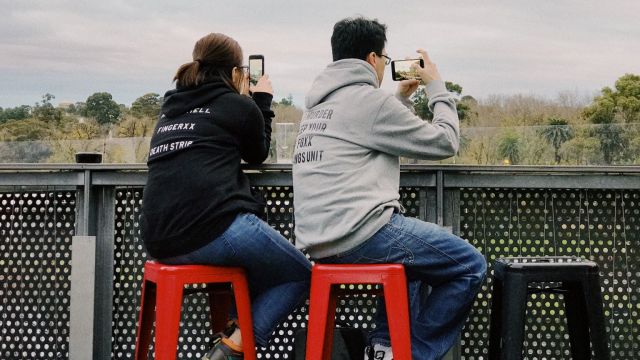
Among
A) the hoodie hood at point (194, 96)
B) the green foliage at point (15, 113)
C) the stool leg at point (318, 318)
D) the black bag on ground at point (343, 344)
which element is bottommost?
the black bag on ground at point (343, 344)

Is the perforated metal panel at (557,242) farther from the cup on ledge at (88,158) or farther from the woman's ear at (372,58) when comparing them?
the cup on ledge at (88,158)

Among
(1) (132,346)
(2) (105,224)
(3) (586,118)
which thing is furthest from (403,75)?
(3) (586,118)

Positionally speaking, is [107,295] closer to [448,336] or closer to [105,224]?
[105,224]

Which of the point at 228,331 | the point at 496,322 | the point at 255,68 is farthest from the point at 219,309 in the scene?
the point at 496,322

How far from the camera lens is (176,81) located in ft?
9.15

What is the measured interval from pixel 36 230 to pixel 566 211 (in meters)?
2.26

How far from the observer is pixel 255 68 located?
3094 mm

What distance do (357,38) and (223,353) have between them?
3.87 ft

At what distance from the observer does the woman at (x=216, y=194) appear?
100 inches

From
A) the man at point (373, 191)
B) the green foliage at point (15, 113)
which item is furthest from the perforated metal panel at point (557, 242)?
the green foliage at point (15, 113)

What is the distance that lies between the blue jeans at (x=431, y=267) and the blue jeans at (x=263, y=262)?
12cm

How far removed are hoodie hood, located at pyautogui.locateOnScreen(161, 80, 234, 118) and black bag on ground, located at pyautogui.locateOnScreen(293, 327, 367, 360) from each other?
0.97m

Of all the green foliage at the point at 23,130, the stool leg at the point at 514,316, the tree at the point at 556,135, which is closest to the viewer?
the stool leg at the point at 514,316

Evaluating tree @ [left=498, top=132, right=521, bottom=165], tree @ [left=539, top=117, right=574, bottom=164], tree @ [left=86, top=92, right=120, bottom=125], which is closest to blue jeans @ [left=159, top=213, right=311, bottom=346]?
tree @ [left=498, top=132, right=521, bottom=165]
